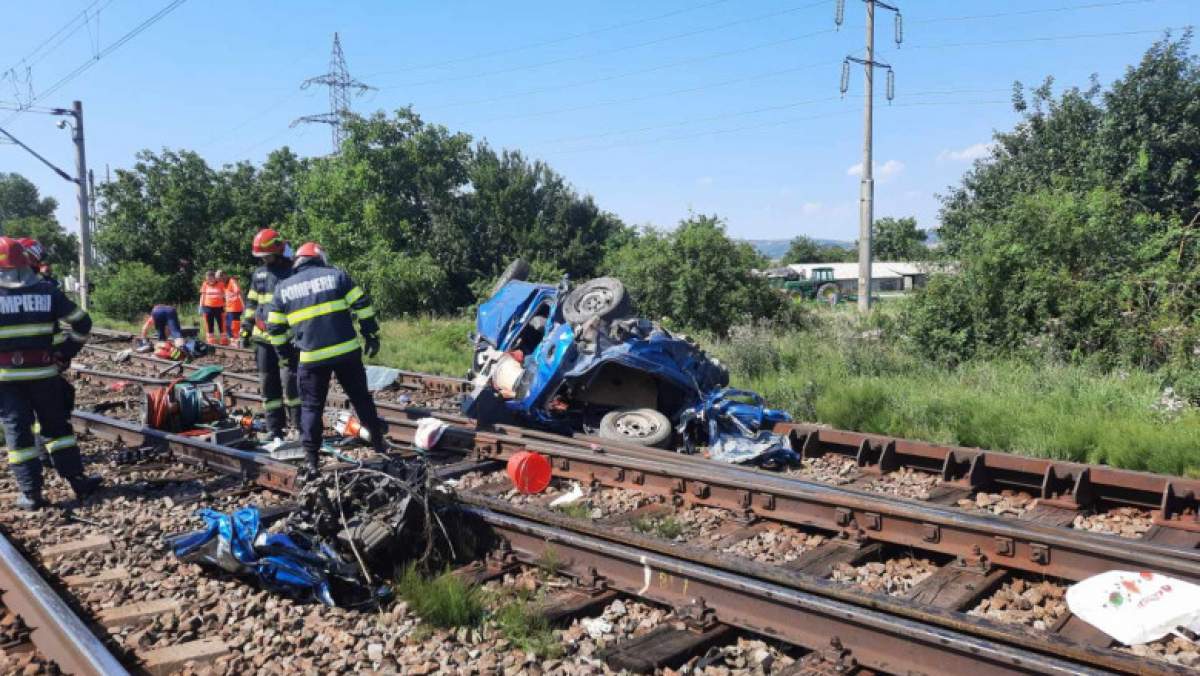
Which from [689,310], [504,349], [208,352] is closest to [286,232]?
[208,352]

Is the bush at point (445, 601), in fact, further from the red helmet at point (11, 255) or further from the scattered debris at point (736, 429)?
the red helmet at point (11, 255)

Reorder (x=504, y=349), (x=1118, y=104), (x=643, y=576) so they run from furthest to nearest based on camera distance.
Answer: (x=1118, y=104)
(x=504, y=349)
(x=643, y=576)

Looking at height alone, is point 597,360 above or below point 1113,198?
below

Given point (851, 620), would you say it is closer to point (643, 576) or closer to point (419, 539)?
point (643, 576)

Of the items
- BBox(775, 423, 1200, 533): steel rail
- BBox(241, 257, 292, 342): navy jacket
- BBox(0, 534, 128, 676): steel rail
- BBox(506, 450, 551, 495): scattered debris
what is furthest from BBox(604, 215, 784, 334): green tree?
BBox(0, 534, 128, 676): steel rail

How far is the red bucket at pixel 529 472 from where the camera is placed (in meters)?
6.41

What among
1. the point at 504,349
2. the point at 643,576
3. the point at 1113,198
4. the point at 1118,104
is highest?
the point at 1118,104

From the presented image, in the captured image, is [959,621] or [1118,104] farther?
[1118,104]

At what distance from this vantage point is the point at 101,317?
102 ft

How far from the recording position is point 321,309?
22.7ft

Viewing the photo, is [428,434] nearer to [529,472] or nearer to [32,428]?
[529,472]

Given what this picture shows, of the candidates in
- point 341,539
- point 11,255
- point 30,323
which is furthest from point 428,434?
point 11,255

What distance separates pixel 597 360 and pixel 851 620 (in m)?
4.59

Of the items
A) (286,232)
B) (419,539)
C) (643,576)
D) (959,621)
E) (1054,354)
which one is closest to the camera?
(959,621)
